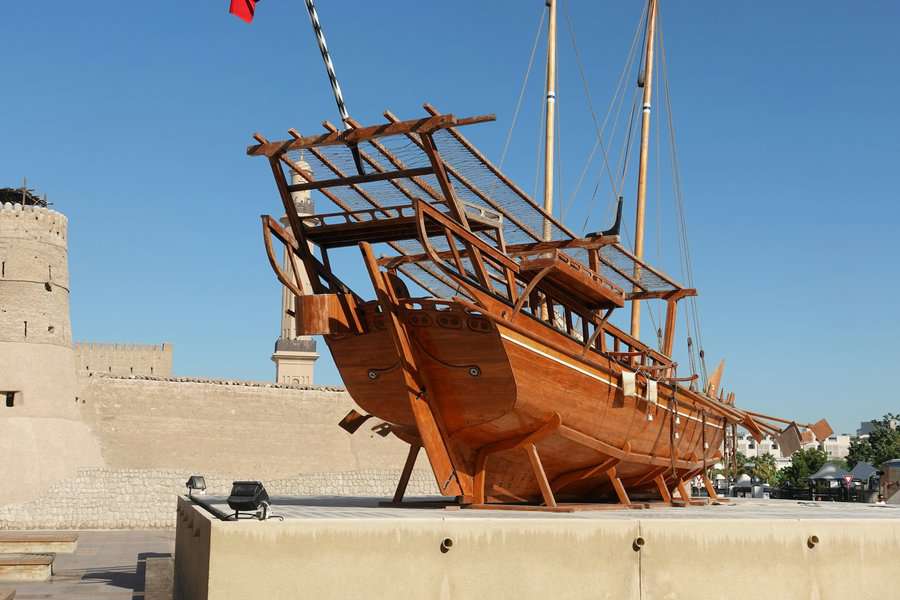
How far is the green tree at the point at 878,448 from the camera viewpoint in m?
70.2

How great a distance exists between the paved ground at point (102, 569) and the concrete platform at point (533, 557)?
4146mm

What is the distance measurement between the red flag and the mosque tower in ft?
69.7

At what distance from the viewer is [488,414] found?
1292cm

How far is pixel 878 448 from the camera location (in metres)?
71.9

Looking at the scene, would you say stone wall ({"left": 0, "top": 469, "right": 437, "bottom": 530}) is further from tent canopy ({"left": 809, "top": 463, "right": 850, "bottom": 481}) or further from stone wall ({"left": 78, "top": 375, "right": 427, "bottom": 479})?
tent canopy ({"left": 809, "top": 463, "right": 850, "bottom": 481})

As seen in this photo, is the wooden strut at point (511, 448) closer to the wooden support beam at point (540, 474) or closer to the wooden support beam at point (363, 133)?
the wooden support beam at point (540, 474)

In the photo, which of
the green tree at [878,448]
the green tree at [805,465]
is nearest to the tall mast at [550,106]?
the green tree at [805,465]

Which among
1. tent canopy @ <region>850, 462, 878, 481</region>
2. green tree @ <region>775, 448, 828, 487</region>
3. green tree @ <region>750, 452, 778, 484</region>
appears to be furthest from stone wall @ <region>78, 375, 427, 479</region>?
green tree @ <region>750, 452, 778, 484</region>

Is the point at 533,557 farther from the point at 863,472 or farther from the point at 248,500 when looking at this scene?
the point at 863,472

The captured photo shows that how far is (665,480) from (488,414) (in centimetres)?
652

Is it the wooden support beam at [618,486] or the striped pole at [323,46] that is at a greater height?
the striped pole at [323,46]

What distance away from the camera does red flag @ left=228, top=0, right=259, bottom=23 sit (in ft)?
43.0

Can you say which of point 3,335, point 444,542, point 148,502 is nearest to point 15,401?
point 3,335

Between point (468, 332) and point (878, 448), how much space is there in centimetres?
6774
